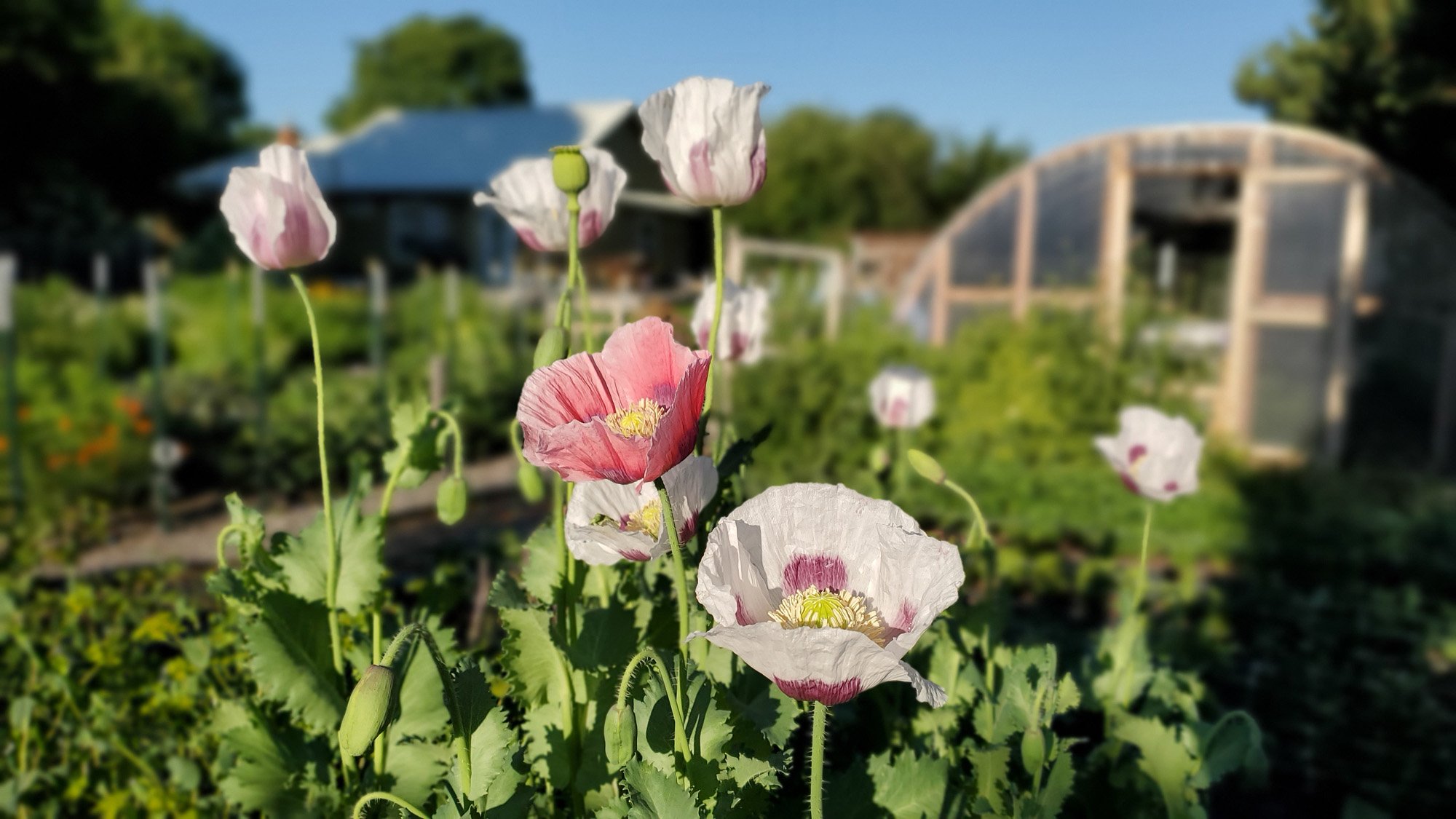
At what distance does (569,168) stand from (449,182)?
19.4 m

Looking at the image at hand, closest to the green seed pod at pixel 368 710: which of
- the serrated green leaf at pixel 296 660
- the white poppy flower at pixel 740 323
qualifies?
the serrated green leaf at pixel 296 660

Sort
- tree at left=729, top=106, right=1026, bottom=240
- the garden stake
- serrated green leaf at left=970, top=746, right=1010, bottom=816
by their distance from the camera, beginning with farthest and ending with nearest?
tree at left=729, top=106, right=1026, bottom=240 → the garden stake → serrated green leaf at left=970, top=746, right=1010, bottom=816

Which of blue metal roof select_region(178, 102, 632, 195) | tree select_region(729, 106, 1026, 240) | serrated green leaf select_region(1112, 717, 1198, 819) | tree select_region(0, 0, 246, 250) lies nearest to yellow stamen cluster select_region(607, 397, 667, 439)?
serrated green leaf select_region(1112, 717, 1198, 819)

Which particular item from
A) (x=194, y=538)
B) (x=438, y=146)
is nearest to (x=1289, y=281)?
(x=194, y=538)

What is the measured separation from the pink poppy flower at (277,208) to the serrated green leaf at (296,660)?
44 centimetres

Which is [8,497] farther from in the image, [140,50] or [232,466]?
[140,50]

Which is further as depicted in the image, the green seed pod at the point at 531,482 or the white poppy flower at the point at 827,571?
the green seed pod at the point at 531,482

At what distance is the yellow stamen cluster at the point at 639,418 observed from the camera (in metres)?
0.97

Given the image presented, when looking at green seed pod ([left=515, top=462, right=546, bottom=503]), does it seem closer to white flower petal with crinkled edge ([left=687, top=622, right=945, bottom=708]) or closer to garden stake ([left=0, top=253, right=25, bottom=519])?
white flower petal with crinkled edge ([left=687, top=622, right=945, bottom=708])

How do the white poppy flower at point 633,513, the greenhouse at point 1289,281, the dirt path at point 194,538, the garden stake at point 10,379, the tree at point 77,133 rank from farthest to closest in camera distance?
the tree at point 77,133 < the greenhouse at point 1289,281 < the dirt path at point 194,538 < the garden stake at point 10,379 < the white poppy flower at point 633,513

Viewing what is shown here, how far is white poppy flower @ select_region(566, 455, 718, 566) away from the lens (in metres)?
1.02

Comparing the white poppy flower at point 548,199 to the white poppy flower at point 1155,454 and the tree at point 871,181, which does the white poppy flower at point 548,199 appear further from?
the tree at point 871,181

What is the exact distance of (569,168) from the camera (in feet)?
3.51

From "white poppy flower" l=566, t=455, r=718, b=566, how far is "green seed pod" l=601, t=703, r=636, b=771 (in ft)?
0.49
